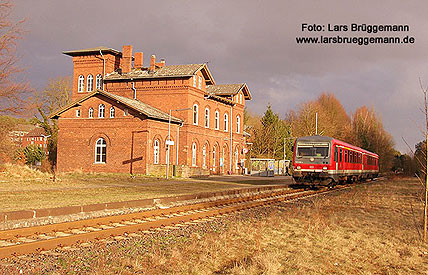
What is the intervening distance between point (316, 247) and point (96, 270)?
14.6 feet

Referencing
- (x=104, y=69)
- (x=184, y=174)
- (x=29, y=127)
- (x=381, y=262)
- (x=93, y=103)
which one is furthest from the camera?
(x=29, y=127)

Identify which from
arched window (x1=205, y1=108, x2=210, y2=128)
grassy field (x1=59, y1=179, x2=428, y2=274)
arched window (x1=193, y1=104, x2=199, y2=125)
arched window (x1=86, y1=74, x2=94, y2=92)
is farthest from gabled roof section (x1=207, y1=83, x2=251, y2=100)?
grassy field (x1=59, y1=179, x2=428, y2=274)

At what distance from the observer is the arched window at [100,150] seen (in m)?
37.5

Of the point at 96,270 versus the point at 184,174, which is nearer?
the point at 96,270

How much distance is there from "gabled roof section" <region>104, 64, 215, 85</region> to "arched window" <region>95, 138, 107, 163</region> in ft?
25.8

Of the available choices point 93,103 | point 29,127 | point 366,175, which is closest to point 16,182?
point 93,103

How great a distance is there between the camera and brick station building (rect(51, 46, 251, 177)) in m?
36.1

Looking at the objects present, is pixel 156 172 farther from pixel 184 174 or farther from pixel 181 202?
pixel 181 202

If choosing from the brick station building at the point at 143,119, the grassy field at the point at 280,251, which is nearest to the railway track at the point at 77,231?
the grassy field at the point at 280,251

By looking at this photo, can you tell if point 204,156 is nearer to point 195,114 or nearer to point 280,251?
point 195,114

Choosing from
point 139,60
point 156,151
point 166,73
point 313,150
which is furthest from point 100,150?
point 313,150

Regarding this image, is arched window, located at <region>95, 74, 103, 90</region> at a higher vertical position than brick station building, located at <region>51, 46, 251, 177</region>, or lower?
higher

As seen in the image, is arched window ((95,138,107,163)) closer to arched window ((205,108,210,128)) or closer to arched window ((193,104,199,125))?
arched window ((193,104,199,125))

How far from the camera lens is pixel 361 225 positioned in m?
11.7
